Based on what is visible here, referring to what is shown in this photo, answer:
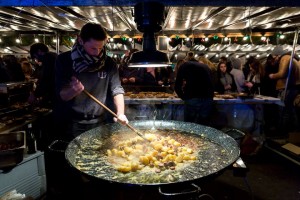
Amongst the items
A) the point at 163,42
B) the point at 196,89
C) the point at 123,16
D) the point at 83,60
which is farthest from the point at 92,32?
Answer: the point at 163,42

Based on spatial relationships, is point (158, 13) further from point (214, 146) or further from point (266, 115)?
point (266, 115)

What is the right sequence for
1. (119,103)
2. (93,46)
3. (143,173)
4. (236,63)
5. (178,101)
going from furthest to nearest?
(236,63) < (178,101) < (119,103) < (93,46) < (143,173)

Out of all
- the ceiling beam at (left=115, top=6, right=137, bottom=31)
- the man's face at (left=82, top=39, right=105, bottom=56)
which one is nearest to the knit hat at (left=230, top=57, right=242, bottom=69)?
the ceiling beam at (left=115, top=6, right=137, bottom=31)

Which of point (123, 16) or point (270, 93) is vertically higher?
point (123, 16)

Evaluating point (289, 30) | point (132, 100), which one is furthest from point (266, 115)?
point (132, 100)

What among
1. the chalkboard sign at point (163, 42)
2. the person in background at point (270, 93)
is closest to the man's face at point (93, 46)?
the chalkboard sign at point (163, 42)

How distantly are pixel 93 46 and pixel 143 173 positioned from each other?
5.81 feet

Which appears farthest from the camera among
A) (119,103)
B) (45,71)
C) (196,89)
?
(196,89)

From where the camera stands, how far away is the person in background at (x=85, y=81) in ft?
9.94

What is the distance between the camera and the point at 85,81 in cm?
336

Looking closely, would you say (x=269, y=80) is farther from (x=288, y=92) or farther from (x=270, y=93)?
(x=288, y=92)

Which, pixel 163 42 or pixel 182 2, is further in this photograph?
pixel 163 42

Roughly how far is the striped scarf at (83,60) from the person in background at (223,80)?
532 centimetres

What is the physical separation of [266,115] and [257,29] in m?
3.09
